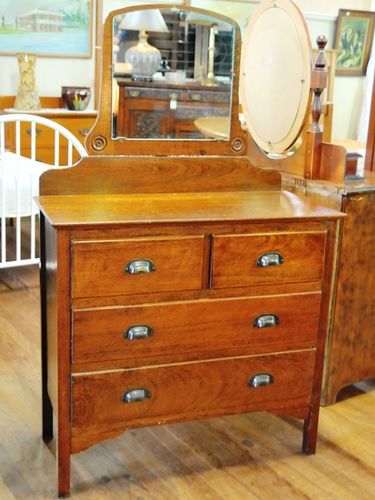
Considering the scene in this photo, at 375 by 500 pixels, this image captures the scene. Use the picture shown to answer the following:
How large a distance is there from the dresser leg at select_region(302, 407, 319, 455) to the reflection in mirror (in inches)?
39.2

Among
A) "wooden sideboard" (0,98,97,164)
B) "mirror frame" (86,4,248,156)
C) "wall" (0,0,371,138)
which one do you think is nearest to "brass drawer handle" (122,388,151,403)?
"mirror frame" (86,4,248,156)

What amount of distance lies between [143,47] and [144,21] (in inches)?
3.9

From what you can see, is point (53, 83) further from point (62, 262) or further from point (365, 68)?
point (62, 262)

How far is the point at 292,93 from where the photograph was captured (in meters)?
2.75

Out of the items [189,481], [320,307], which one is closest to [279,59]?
[320,307]

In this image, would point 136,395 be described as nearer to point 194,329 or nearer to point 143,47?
point 194,329

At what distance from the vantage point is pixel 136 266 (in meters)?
2.06

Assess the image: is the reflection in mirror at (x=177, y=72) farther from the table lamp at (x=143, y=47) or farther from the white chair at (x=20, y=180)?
the white chair at (x=20, y=180)

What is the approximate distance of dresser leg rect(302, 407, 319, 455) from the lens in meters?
2.43

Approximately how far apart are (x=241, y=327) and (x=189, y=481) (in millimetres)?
515

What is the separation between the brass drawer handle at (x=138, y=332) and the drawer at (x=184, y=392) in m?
0.11

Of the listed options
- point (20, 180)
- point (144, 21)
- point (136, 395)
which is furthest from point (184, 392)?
point (20, 180)

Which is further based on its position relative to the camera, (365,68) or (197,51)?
(365,68)

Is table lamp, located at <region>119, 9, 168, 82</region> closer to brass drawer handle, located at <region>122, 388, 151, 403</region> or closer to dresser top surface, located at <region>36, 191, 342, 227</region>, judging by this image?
dresser top surface, located at <region>36, 191, 342, 227</region>
